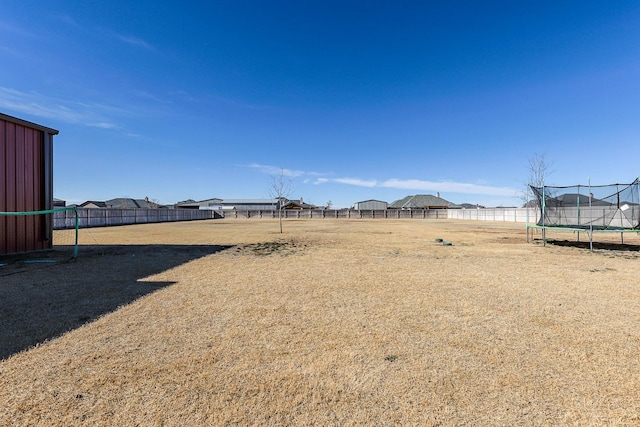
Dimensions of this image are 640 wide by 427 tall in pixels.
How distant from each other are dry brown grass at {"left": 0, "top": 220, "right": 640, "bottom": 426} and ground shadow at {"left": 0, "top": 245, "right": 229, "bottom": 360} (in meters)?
0.04

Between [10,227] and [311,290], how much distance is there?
1053 centimetres

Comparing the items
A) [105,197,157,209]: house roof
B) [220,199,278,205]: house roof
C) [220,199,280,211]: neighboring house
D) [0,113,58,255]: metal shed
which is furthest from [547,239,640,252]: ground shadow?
[105,197,157,209]: house roof

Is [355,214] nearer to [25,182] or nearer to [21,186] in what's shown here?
[25,182]

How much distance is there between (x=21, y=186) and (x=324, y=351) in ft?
39.5

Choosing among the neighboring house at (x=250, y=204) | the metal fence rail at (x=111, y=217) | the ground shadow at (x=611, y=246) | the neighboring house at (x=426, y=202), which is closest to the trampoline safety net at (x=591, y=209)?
the ground shadow at (x=611, y=246)

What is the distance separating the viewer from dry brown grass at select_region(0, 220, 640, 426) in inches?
87.9

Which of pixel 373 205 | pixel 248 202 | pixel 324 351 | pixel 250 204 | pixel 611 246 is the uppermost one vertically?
pixel 248 202

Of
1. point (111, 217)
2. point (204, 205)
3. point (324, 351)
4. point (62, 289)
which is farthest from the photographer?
point (204, 205)

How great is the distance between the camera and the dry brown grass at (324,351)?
2232 mm

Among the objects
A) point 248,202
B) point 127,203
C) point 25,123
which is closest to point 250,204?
point 248,202

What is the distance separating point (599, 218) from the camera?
1203cm

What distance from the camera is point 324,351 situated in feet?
10.3

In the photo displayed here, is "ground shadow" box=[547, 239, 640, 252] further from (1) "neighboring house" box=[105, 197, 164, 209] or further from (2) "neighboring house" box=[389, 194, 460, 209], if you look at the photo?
(1) "neighboring house" box=[105, 197, 164, 209]

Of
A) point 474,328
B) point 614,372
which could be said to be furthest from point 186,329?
point 614,372
